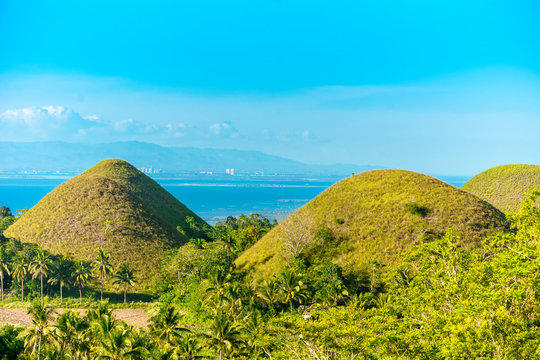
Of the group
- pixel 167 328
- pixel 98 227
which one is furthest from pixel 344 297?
pixel 98 227

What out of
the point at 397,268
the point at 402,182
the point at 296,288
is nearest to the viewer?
the point at 397,268

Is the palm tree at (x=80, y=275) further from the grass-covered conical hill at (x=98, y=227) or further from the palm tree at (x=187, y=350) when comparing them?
the palm tree at (x=187, y=350)

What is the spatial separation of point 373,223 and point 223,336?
35.6 metres

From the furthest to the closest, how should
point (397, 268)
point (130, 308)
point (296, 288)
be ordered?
point (130, 308), point (296, 288), point (397, 268)

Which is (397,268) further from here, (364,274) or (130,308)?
(130,308)

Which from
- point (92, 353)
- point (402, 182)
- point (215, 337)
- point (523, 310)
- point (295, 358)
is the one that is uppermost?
point (402, 182)

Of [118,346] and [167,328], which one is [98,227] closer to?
[167,328]

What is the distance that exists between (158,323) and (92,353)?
5340 millimetres

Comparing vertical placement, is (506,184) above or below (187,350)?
→ above

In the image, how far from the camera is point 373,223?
57.1 meters

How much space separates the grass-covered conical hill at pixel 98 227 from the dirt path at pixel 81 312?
37.6 feet

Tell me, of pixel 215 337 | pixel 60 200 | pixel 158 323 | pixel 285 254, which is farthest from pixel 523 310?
pixel 60 200

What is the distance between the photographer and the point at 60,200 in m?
84.2

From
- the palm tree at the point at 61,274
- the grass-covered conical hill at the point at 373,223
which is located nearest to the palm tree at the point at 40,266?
the palm tree at the point at 61,274
